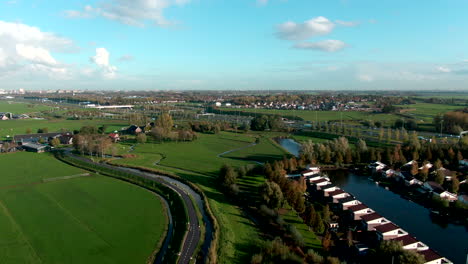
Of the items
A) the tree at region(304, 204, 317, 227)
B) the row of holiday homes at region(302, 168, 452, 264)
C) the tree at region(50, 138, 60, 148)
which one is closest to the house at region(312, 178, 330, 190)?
the row of holiday homes at region(302, 168, 452, 264)

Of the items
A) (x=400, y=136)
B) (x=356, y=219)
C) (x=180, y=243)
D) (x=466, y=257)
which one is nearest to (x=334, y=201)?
(x=356, y=219)

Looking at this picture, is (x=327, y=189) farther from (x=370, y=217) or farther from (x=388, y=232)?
(x=388, y=232)

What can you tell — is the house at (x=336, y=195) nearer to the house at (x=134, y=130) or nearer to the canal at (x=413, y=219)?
the canal at (x=413, y=219)

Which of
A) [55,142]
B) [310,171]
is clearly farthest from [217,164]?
[55,142]

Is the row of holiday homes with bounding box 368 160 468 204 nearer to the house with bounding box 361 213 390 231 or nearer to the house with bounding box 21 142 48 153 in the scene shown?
the house with bounding box 361 213 390 231

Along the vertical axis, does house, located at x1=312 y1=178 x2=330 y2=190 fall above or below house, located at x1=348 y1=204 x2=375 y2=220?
above

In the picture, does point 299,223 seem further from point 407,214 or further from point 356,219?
point 407,214
